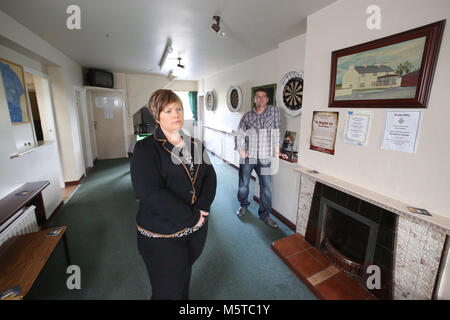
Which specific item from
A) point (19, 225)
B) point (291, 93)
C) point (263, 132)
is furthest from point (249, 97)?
point (19, 225)

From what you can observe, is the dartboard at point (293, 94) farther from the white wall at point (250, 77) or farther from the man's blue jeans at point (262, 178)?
the man's blue jeans at point (262, 178)

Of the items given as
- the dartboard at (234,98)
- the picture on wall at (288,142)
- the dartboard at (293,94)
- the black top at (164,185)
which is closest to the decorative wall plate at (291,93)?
the dartboard at (293,94)

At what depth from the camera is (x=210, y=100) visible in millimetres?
5684

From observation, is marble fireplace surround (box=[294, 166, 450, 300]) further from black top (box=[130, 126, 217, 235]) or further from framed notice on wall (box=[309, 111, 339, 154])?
black top (box=[130, 126, 217, 235])

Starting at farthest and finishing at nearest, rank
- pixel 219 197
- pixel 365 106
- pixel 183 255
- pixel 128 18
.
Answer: pixel 219 197 < pixel 128 18 < pixel 365 106 < pixel 183 255

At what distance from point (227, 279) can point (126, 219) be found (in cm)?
164

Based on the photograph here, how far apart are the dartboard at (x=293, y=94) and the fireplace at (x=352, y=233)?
110cm

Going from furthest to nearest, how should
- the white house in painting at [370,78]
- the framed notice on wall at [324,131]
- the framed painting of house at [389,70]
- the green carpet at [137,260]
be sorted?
1. the framed notice on wall at [324,131]
2. the green carpet at [137,260]
3. the white house in painting at [370,78]
4. the framed painting of house at [389,70]

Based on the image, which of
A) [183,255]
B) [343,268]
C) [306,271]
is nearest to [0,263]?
[183,255]

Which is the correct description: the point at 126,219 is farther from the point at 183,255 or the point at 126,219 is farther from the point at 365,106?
the point at 365,106

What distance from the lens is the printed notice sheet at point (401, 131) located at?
1246mm

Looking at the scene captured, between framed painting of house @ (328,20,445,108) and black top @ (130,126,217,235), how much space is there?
131 centimetres
